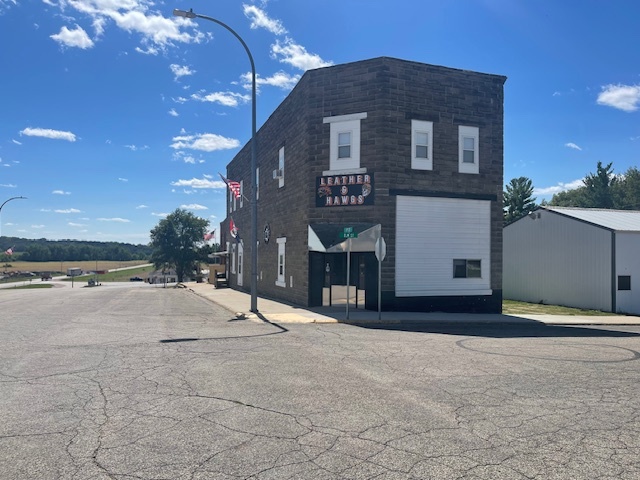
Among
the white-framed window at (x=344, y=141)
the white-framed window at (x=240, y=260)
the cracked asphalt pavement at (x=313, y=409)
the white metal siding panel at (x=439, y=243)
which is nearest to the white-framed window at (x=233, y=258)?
the white-framed window at (x=240, y=260)

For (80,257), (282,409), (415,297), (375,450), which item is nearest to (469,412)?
(375,450)

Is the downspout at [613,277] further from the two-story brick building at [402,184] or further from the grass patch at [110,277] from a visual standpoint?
the grass patch at [110,277]

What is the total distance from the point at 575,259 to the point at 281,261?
14.7 meters

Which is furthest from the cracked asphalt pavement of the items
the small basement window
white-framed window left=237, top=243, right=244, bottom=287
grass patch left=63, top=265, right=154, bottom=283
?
grass patch left=63, top=265, right=154, bottom=283

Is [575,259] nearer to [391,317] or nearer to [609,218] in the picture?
[609,218]

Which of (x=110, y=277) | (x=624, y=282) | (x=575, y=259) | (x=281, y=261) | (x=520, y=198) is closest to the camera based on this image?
(x=624, y=282)

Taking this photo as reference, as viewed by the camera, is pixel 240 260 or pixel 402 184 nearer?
pixel 402 184

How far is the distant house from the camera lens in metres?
22.5

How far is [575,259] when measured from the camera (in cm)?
2450

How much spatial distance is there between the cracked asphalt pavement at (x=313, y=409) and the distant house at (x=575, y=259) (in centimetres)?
1314

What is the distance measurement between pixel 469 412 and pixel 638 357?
244 inches

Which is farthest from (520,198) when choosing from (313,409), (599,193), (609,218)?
(313,409)

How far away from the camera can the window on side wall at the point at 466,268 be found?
19.5 meters

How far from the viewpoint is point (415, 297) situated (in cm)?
1872
